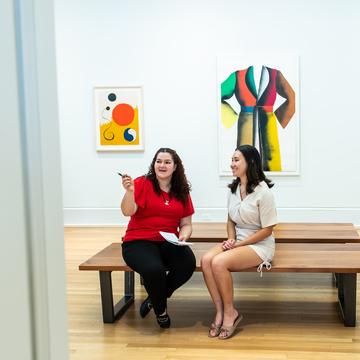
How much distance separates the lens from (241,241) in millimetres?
3545

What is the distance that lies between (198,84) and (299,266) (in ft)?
15.6

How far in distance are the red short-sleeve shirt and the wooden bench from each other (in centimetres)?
28

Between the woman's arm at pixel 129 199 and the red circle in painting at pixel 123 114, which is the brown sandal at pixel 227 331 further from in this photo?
the red circle in painting at pixel 123 114

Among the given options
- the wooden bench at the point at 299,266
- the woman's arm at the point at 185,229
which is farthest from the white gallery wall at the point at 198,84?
the woman's arm at the point at 185,229

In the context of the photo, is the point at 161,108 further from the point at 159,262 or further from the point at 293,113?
the point at 159,262

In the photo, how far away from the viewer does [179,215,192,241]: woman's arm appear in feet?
12.3

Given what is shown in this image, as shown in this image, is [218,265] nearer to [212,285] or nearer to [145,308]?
[212,285]

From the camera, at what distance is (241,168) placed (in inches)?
141

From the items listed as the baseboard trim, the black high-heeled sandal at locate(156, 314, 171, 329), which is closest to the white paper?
the black high-heeled sandal at locate(156, 314, 171, 329)

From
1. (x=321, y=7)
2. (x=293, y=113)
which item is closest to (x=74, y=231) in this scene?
(x=293, y=113)

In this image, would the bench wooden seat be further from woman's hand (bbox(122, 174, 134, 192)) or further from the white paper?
woman's hand (bbox(122, 174, 134, 192))

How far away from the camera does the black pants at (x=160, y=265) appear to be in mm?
3404

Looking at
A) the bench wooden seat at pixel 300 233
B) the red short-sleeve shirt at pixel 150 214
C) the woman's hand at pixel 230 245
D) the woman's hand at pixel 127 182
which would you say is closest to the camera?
the woman's hand at pixel 127 182

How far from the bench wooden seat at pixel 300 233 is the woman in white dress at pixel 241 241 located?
80 cm
